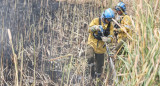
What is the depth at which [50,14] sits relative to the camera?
790 cm

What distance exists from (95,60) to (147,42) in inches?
128

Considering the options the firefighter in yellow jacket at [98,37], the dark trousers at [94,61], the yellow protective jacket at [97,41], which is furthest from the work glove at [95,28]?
the dark trousers at [94,61]

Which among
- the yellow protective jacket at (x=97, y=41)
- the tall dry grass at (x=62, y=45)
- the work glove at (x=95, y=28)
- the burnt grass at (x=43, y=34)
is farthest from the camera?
the burnt grass at (x=43, y=34)

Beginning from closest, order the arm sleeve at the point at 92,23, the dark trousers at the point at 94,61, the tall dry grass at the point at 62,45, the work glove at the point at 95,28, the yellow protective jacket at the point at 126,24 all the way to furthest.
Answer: the tall dry grass at the point at 62,45, the yellow protective jacket at the point at 126,24, the work glove at the point at 95,28, the arm sleeve at the point at 92,23, the dark trousers at the point at 94,61

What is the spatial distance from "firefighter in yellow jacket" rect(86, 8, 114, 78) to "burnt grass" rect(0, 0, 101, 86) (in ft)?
1.02

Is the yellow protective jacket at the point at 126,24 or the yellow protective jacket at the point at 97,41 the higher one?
the yellow protective jacket at the point at 126,24

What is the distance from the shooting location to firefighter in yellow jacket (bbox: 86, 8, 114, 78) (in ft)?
15.7

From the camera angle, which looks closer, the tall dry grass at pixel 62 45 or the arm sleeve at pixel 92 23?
the tall dry grass at pixel 62 45

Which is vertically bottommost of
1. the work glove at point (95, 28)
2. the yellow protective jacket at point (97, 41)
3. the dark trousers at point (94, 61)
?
the dark trousers at point (94, 61)

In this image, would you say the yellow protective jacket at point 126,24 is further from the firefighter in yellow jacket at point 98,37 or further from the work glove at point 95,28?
the work glove at point 95,28

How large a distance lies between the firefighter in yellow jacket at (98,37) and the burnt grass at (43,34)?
31 cm

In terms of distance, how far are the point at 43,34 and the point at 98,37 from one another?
5.31 feet

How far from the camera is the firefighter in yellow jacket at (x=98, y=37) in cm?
479

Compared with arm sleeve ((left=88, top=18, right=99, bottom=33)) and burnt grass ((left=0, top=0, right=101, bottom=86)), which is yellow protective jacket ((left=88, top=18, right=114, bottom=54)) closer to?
arm sleeve ((left=88, top=18, right=99, bottom=33))
